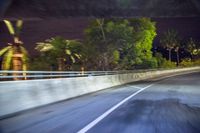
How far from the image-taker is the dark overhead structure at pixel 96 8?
14633 mm

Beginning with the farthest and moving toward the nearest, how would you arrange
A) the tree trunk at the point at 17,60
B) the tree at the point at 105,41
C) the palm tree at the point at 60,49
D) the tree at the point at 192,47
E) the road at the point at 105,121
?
the tree at the point at 192,47
the tree at the point at 105,41
the palm tree at the point at 60,49
the tree trunk at the point at 17,60
the road at the point at 105,121

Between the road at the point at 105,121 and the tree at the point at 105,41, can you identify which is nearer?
the road at the point at 105,121

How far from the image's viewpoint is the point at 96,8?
50.4 feet

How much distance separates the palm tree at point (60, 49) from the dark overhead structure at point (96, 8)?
50564 millimetres

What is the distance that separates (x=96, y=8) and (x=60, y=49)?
5235 cm

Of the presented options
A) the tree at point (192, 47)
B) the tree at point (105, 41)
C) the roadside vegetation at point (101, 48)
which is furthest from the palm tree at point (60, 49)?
the tree at point (192, 47)

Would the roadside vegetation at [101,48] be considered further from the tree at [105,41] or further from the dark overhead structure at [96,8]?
the dark overhead structure at [96,8]

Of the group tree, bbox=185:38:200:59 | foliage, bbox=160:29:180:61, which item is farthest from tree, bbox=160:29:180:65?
tree, bbox=185:38:200:59

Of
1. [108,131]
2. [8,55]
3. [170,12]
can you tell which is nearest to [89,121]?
[108,131]

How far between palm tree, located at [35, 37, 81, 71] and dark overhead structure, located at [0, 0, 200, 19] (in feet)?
166

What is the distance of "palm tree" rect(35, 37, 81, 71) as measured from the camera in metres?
66.8

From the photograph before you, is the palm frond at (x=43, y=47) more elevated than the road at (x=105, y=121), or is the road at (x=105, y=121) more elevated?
the palm frond at (x=43, y=47)

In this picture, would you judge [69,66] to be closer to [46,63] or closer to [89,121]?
[46,63]

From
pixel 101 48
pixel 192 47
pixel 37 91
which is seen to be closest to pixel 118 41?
pixel 101 48
